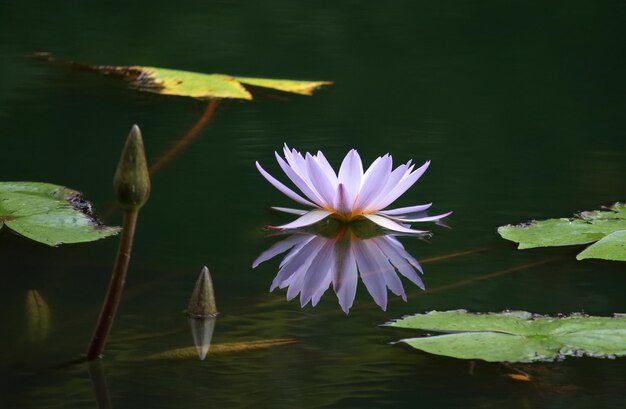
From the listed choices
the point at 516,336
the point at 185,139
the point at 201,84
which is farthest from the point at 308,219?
the point at 201,84

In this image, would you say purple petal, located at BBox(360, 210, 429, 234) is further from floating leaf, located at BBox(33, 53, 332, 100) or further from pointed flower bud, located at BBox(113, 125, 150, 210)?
floating leaf, located at BBox(33, 53, 332, 100)

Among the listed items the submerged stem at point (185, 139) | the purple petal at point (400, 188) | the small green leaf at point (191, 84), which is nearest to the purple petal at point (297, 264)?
the purple petal at point (400, 188)

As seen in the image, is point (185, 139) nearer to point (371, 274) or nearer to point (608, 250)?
point (371, 274)

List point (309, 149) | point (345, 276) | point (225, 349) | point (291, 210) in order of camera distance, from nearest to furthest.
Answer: point (225, 349), point (345, 276), point (291, 210), point (309, 149)

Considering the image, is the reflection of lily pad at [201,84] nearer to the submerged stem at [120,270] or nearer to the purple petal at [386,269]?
the purple petal at [386,269]

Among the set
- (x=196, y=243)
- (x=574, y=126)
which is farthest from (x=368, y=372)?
(x=574, y=126)

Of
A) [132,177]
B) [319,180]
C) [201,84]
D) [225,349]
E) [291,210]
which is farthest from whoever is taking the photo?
[201,84]

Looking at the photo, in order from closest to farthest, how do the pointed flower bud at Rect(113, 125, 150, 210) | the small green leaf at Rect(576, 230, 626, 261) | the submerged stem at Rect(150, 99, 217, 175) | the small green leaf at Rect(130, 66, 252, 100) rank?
the pointed flower bud at Rect(113, 125, 150, 210)
the small green leaf at Rect(576, 230, 626, 261)
the submerged stem at Rect(150, 99, 217, 175)
the small green leaf at Rect(130, 66, 252, 100)

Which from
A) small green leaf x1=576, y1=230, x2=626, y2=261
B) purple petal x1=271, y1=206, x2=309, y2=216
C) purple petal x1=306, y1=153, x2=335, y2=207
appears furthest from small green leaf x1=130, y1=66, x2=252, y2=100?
small green leaf x1=576, y1=230, x2=626, y2=261
